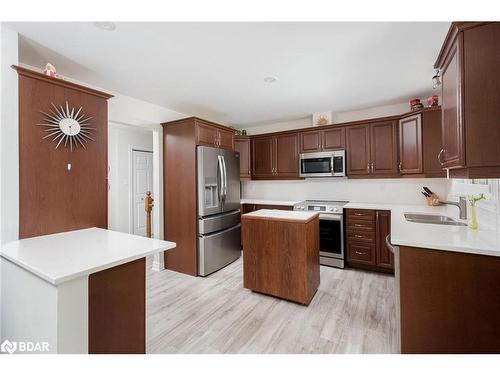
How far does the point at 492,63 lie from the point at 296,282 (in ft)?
7.14

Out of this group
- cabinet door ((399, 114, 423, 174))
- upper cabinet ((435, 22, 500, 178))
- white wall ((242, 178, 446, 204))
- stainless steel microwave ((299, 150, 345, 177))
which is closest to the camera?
upper cabinet ((435, 22, 500, 178))

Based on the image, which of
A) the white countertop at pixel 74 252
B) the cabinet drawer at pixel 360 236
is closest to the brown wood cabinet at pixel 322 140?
the cabinet drawer at pixel 360 236

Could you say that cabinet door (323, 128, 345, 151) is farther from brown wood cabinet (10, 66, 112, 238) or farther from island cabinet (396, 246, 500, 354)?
brown wood cabinet (10, 66, 112, 238)

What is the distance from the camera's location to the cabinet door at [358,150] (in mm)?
3533

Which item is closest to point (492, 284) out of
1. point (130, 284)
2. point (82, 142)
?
point (130, 284)

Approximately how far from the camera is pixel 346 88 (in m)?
2.95

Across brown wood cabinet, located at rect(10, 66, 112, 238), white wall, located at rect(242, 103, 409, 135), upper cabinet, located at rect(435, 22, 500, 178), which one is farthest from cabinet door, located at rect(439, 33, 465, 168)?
brown wood cabinet, located at rect(10, 66, 112, 238)

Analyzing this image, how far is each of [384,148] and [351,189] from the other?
33.7 inches

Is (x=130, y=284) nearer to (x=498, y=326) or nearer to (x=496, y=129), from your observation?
(x=498, y=326)

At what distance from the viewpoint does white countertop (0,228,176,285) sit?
1.08 meters

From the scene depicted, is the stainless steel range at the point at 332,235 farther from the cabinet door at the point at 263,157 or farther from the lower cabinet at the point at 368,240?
the cabinet door at the point at 263,157

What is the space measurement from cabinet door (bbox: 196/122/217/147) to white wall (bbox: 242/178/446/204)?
1783mm

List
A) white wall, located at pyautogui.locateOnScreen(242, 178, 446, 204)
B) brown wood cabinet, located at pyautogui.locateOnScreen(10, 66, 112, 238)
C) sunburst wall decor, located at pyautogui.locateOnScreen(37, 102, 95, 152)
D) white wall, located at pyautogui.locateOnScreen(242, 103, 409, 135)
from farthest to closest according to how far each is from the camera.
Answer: white wall, located at pyautogui.locateOnScreen(242, 103, 409, 135), white wall, located at pyautogui.locateOnScreen(242, 178, 446, 204), sunburst wall decor, located at pyautogui.locateOnScreen(37, 102, 95, 152), brown wood cabinet, located at pyautogui.locateOnScreen(10, 66, 112, 238)

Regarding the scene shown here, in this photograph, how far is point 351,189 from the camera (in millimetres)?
3932
